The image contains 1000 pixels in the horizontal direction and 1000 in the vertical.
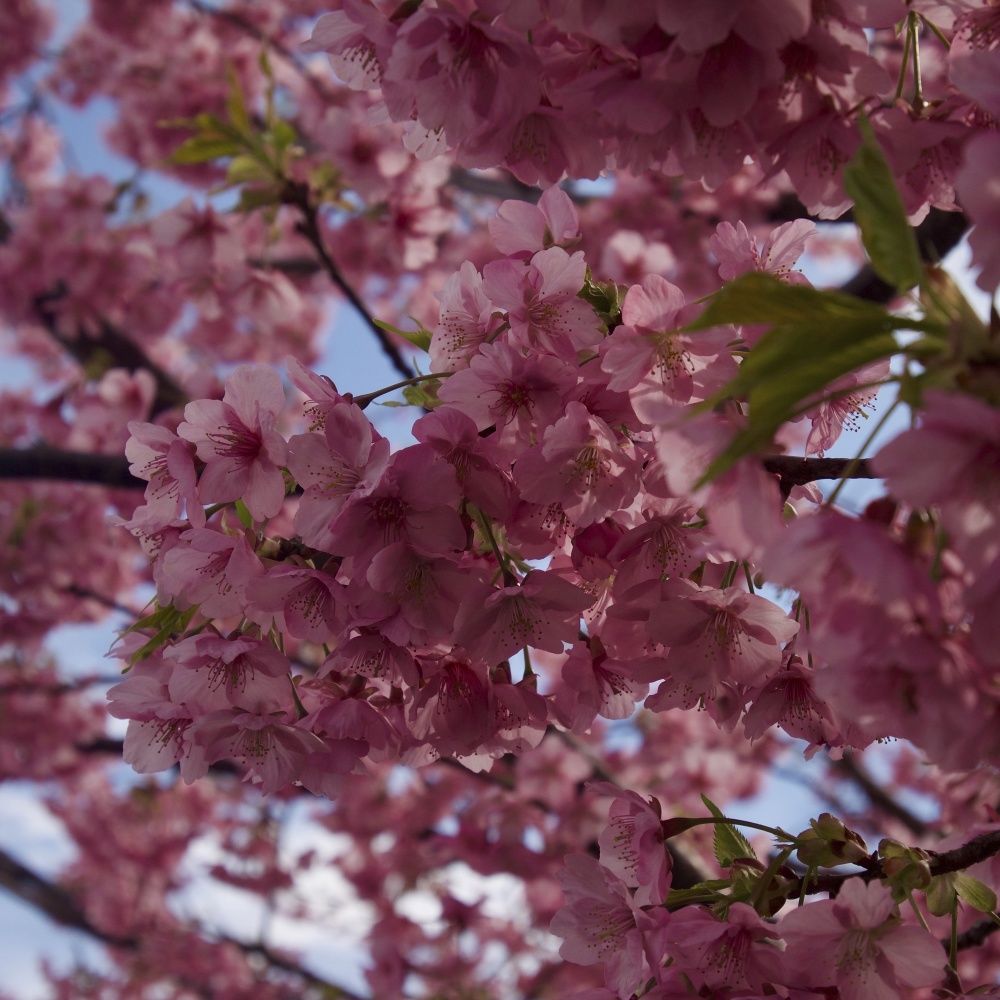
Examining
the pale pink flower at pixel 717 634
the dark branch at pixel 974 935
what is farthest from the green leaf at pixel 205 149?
the dark branch at pixel 974 935

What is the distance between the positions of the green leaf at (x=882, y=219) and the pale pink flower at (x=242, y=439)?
792 mm

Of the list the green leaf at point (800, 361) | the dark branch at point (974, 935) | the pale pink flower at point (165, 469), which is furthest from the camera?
the dark branch at point (974, 935)

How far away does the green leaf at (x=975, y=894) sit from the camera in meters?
1.23

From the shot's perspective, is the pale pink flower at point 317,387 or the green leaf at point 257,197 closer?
the pale pink flower at point 317,387

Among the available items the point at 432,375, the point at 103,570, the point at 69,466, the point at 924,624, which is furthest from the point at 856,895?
the point at 103,570

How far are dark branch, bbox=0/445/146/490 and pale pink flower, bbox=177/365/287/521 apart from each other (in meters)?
1.68

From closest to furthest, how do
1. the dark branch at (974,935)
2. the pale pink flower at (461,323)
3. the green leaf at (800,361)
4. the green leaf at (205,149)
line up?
1. the green leaf at (800,361)
2. the pale pink flower at (461,323)
3. the dark branch at (974,935)
4. the green leaf at (205,149)

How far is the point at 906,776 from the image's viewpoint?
24.7 ft

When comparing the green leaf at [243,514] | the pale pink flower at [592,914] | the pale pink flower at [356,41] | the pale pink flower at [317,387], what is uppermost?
the pale pink flower at [356,41]

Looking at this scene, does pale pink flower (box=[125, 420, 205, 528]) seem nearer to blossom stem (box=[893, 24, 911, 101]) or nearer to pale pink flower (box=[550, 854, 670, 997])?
pale pink flower (box=[550, 854, 670, 997])

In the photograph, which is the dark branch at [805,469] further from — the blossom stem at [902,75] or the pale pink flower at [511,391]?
the blossom stem at [902,75]

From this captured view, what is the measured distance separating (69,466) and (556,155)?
217cm

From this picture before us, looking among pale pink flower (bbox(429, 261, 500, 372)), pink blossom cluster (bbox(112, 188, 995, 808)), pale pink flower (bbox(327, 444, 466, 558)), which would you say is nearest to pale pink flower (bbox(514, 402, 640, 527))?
pink blossom cluster (bbox(112, 188, 995, 808))

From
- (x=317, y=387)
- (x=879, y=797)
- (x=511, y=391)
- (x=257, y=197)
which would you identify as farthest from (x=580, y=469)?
(x=879, y=797)
